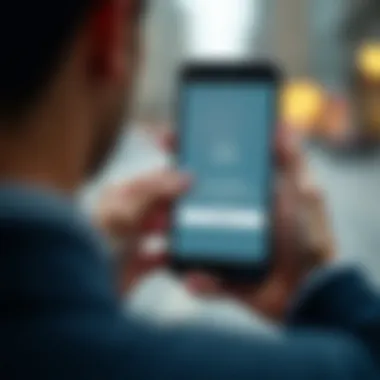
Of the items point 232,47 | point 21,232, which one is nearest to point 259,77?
point 232,47

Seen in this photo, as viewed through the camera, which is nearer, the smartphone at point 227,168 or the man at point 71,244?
the man at point 71,244

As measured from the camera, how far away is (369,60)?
0.89m

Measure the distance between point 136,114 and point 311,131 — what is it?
0.14 metres

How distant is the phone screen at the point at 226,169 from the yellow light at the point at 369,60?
29 centimetres

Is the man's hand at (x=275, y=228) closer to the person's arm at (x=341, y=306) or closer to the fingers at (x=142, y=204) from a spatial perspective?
the fingers at (x=142, y=204)

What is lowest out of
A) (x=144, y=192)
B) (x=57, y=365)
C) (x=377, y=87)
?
(x=57, y=365)

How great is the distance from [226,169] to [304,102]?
258 mm

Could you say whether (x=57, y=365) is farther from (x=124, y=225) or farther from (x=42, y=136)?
(x=124, y=225)

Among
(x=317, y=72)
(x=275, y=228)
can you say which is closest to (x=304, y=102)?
(x=317, y=72)

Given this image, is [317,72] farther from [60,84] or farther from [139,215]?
[60,84]

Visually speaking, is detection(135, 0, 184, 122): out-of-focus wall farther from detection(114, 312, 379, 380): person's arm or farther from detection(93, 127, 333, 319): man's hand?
detection(114, 312, 379, 380): person's arm

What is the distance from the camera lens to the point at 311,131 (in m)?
0.87

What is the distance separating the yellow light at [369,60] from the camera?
88cm

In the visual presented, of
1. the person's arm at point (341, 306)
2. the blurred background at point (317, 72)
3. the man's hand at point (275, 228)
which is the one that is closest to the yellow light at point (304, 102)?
the blurred background at point (317, 72)
